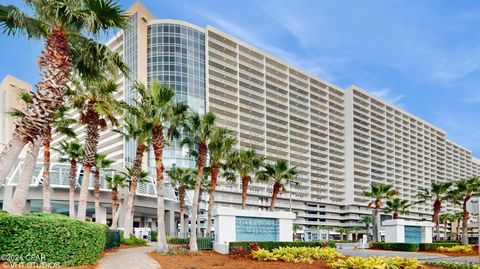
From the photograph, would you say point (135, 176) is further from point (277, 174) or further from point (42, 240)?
point (42, 240)

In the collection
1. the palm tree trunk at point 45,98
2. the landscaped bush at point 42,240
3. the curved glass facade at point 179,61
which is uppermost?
the curved glass facade at point 179,61

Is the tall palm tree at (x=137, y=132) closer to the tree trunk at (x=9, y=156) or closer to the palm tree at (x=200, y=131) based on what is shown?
the palm tree at (x=200, y=131)

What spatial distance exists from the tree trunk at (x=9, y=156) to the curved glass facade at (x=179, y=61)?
76.3 metres

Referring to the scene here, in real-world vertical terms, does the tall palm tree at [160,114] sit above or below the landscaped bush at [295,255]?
above

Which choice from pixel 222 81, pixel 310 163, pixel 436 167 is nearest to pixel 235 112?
pixel 222 81

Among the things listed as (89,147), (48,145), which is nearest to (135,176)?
(48,145)

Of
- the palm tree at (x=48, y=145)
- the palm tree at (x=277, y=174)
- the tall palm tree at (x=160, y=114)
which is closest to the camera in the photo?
the palm tree at (x=48, y=145)

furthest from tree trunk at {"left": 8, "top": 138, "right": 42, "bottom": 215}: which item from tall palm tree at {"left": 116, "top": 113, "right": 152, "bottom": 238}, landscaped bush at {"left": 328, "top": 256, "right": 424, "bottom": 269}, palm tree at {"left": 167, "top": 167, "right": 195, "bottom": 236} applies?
palm tree at {"left": 167, "top": 167, "right": 195, "bottom": 236}

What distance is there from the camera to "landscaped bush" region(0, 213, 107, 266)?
40.3ft

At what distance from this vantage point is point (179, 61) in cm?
9138

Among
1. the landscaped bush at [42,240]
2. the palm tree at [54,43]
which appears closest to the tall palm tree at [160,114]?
the palm tree at [54,43]

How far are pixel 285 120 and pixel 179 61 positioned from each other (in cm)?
A: 3765

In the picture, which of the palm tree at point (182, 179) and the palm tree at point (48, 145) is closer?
the palm tree at point (48, 145)

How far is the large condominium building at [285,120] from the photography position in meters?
92.2
